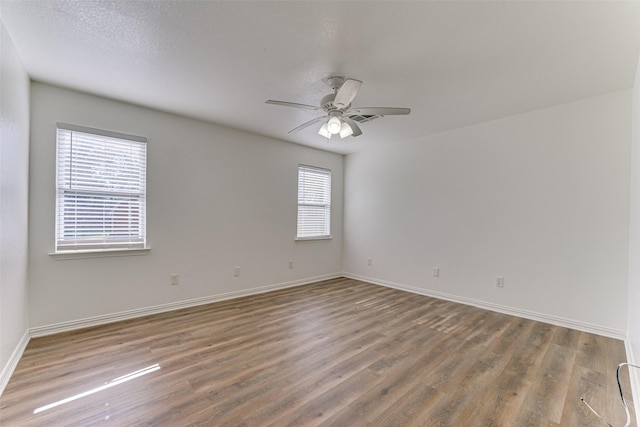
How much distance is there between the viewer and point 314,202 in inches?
205

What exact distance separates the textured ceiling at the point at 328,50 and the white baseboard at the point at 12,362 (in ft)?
7.60

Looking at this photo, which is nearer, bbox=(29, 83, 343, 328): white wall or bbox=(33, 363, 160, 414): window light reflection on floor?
bbox=(33, 363, 160, 414): window light reflection on floor

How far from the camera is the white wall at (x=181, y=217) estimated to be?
2.77 meters

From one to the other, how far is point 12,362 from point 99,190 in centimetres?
162

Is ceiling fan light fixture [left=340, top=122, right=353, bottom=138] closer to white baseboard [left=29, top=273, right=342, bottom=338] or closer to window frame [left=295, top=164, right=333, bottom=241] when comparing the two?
window frame [left=295, top=164, right=333, bottom=241]

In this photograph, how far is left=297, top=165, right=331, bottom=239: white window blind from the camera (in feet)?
16.4

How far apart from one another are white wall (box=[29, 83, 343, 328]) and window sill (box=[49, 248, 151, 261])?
47 mm

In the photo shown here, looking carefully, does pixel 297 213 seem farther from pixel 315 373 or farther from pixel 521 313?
pixel 521 313

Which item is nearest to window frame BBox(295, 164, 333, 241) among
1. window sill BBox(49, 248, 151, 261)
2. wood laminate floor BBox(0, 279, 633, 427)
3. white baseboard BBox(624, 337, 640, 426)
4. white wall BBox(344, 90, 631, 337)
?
white wall BBox(344, 90, 631, 337)

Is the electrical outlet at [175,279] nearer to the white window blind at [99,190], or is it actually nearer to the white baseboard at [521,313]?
the white window blind at [99,190]

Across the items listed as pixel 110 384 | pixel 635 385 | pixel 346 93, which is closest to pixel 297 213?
pixel 346 93

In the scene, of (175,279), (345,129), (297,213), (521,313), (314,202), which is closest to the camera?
(345,129)

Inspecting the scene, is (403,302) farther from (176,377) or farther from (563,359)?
(176,377)

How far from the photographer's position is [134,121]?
3.26m
